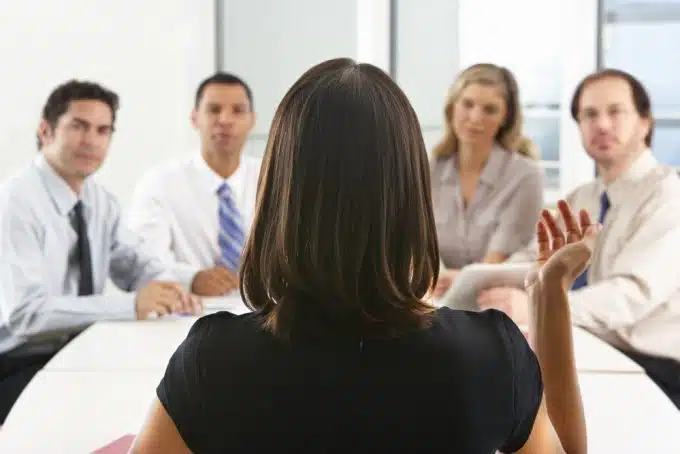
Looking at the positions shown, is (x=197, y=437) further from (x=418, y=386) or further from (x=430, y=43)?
(x=430, y=43)

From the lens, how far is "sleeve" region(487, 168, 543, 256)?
311 cm

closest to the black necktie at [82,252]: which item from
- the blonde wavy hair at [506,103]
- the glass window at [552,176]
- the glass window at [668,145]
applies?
the blonde wavy hair at [506,103]

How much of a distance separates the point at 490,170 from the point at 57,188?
1677 millimetres

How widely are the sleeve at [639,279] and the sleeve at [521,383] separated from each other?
1.49 meters

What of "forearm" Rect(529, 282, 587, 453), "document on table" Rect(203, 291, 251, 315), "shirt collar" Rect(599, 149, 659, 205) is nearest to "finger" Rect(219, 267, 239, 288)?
"document on table" Rect(203, 291, 251, 315)

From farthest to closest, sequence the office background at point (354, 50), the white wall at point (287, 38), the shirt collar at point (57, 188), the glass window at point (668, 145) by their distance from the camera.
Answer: the white wall at point (287, 38) < the glass window at point (668, 145) < the office background at point (354, 50) < the shirt collar at point (57, 188)

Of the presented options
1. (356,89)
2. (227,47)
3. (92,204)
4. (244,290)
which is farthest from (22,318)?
(227,47)

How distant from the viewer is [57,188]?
2.52 metres

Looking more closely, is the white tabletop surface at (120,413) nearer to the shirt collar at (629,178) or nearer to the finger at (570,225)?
the finger at (570,225)

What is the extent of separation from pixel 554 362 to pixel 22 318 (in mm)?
1696

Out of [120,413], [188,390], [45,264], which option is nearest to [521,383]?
[188,390]

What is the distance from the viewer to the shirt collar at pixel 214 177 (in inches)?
131

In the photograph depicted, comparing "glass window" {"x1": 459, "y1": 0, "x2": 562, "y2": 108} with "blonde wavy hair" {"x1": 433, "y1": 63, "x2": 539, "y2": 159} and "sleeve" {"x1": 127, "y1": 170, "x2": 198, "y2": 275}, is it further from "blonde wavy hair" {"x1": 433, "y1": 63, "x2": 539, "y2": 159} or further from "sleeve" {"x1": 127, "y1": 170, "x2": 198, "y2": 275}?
"sleeve" {"x1": 127, "y1": 170, "x2": 198, "y2": 275}

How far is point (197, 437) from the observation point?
90 cm
